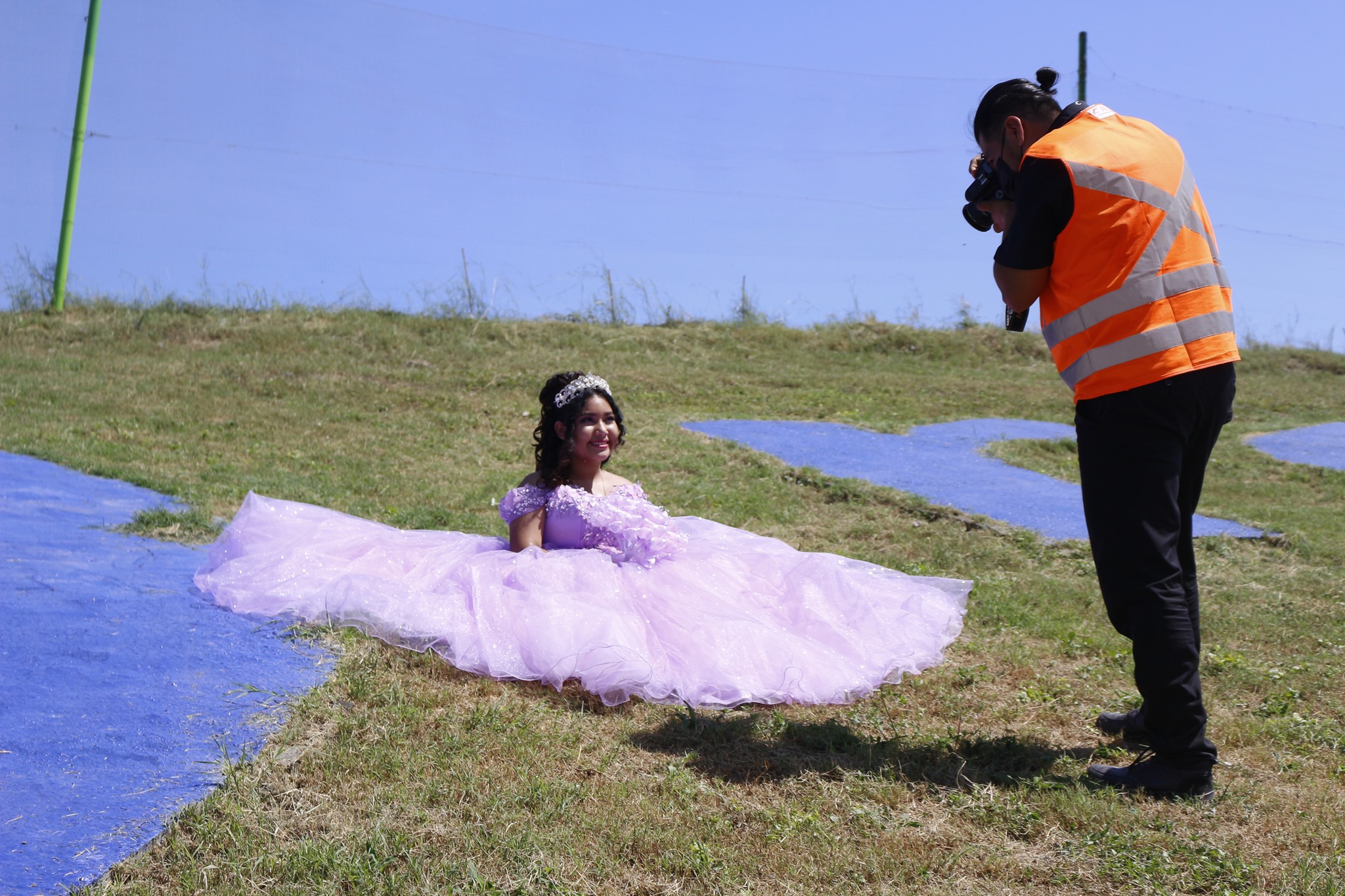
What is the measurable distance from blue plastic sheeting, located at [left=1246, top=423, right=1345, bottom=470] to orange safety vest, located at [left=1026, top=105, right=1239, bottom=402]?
7377 millimetres

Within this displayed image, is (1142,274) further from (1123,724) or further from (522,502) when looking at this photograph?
(522,502)

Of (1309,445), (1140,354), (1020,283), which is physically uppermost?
(1309,445)

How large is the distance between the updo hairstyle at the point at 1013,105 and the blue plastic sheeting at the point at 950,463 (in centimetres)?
354

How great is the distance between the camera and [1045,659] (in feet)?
14.4

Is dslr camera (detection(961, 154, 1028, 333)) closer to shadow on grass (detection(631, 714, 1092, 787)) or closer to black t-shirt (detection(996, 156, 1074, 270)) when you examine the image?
black t-shirt (detection(996, 156, 1074, 270))

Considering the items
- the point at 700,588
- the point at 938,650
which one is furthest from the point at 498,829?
the point at 938,650

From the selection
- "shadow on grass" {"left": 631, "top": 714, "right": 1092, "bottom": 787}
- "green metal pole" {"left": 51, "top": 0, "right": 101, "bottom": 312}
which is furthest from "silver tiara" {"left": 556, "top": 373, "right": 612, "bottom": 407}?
"green metal pole" {"left": 51, "top": 0, "right": 101, "bottom": 312}

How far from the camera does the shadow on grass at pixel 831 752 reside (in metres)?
3.12

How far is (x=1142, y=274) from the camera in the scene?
292cm

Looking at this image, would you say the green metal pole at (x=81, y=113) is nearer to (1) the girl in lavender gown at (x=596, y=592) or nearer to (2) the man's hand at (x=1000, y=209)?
(1) the girl in lavender gown at (x=596, y=592)

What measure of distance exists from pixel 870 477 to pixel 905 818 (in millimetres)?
5210

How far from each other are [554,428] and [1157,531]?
97.6 inches

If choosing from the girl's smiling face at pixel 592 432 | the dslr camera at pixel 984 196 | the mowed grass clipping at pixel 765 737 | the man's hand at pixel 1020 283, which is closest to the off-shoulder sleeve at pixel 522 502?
the girl's smiling face at pixel 592 432

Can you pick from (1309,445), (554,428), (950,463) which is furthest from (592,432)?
(1309,445)
